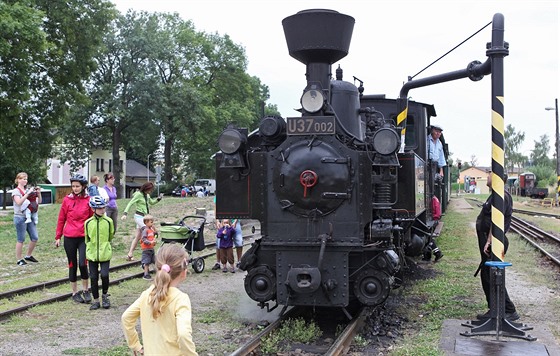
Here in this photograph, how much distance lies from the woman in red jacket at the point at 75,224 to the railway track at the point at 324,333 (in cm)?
296

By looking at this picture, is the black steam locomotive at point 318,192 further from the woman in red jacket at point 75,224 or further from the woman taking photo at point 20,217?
the woman taking photo at point 20,217

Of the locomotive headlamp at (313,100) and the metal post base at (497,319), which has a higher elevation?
the locomotive headlamp at (313,100)

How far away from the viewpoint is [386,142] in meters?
6.43

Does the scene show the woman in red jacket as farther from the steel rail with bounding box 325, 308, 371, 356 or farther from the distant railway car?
the distant railway car

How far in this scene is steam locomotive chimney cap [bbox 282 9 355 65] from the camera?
6828 millimetres

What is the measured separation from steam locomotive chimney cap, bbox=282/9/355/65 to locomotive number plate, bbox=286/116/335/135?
89 centimetres

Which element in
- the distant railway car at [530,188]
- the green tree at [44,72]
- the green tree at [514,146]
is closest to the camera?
the green tree at [44,72]

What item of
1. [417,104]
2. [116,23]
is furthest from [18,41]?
[116,23]

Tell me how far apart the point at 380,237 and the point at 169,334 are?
3.77m

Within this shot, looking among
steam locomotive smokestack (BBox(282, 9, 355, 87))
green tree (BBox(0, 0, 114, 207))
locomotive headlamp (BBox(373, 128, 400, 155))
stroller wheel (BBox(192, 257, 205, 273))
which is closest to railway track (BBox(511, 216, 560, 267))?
stroller wheel (BBox(192, 257, 205, 273))

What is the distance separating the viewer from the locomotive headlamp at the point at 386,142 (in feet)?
21.0

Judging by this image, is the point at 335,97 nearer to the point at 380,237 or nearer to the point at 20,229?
the point at 380,237

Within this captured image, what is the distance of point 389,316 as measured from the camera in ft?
24.1

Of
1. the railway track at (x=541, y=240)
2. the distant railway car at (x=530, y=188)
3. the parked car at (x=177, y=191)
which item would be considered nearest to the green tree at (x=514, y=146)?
the distant railway car at (x=530, y=188)
